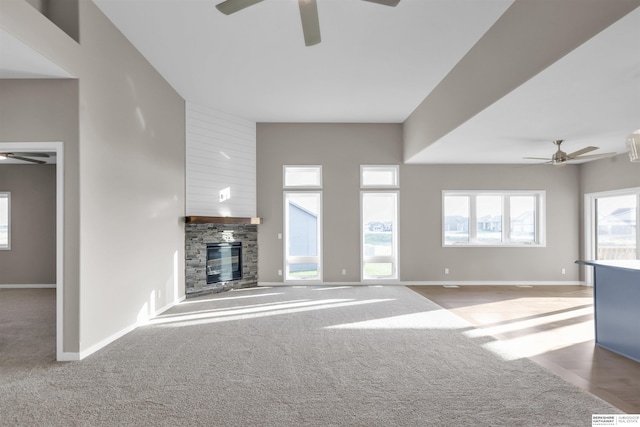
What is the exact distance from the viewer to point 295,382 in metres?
3.17

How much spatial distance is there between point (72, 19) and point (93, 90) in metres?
0.67

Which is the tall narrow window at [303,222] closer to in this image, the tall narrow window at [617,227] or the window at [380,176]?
the window at [380,176]

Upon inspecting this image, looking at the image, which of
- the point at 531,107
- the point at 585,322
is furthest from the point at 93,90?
the point at 585,322

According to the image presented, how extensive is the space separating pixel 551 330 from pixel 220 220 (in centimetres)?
553

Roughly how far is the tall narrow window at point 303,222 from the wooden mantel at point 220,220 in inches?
33.0

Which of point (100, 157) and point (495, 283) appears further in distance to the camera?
point (495, 283)

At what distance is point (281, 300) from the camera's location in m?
6.55

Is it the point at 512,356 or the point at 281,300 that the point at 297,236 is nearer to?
the point at 281,300

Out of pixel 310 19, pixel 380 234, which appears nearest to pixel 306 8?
pixel 310 19

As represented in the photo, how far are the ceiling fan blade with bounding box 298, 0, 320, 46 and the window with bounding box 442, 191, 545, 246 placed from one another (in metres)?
6.04

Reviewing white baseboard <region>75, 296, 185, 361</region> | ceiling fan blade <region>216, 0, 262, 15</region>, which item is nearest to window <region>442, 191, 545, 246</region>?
white baseboard <region>75, 296, 185, 361</region>

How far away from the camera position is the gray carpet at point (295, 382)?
262 centimetres

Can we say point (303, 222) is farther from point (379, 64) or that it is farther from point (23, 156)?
point (23, 156)

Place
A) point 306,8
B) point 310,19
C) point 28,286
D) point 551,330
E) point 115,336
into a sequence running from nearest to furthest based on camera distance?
1. point 306,8
2. point 310,19
3. point 115,336
4. point 551,330
5. point 28,286
